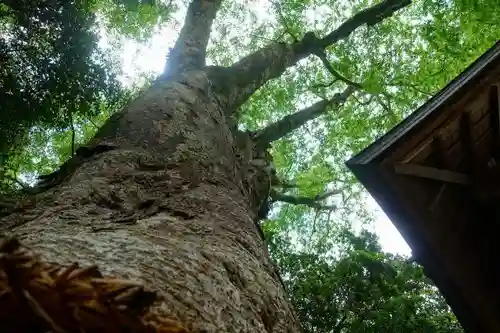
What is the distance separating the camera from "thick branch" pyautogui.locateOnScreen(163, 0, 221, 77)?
289 inches

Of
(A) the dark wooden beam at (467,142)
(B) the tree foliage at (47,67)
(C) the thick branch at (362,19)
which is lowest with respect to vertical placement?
(A) the dark wooden beam at (467,142)

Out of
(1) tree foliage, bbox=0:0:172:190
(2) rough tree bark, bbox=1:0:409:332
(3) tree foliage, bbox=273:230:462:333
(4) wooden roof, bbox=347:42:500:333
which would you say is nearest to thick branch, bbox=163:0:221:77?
(1) tree foliage, bbox=0:0:172:190

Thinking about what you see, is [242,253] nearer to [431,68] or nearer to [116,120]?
[116,120]

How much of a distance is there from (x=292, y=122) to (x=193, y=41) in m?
3.08

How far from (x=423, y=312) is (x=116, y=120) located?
200 inches

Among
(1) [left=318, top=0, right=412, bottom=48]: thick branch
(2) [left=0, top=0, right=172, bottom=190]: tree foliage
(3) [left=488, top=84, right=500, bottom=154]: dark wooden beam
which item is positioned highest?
(1) [left=318, top=0, right=412, bottom=48]: thick branch

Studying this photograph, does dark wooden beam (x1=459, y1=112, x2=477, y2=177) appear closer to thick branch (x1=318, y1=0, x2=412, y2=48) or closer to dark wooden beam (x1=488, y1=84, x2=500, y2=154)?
dark wooden beam (x1=488, y1=84, x2=500, y2=154)

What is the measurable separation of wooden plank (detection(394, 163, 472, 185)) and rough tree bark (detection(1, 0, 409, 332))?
44.9 inches

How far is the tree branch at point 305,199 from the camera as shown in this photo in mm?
11791

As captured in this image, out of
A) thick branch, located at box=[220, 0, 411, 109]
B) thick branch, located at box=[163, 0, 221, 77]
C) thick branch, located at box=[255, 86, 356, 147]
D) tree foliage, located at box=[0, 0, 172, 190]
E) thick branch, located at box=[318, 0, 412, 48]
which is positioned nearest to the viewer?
tree foliage, located at box=[0, 0, 172, 190]

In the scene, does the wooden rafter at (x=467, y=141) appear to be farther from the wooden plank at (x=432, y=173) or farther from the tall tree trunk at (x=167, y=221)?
the tall tree trunk at (x=167, y=221)

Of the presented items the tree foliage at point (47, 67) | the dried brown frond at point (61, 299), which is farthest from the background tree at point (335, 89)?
the dried brown frond at point (61, 299)

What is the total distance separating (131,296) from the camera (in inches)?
56.2

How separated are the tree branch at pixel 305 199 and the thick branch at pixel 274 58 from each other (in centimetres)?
269
